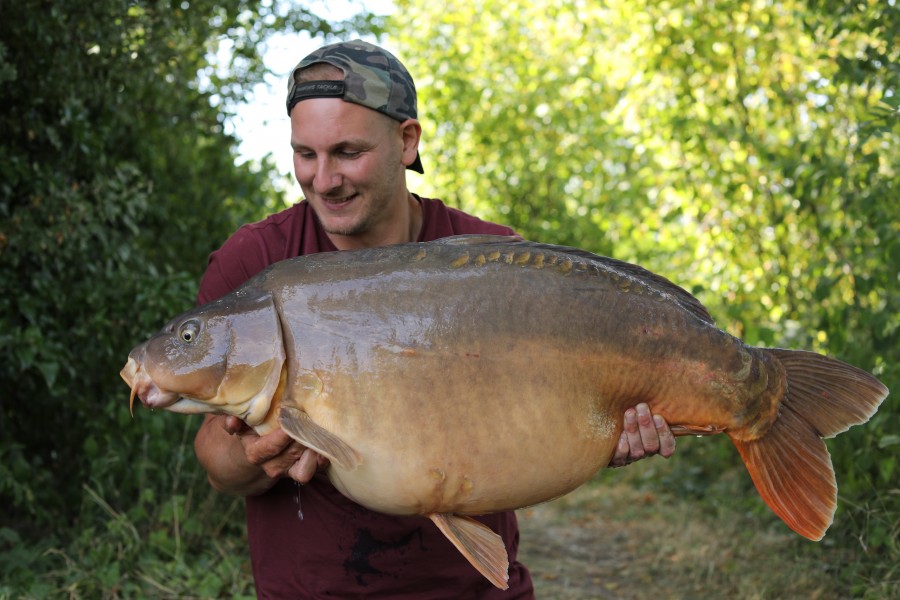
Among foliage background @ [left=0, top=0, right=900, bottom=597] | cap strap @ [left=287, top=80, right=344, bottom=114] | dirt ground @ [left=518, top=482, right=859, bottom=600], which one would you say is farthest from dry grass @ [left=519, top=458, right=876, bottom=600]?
cap strap @ [left=287, top=80, right=344, bottom=114]

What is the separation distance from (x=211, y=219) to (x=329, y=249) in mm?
2654

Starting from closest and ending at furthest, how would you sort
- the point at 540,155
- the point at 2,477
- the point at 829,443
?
the point at 2,477 < the point at 829,443 < the point at 540,155

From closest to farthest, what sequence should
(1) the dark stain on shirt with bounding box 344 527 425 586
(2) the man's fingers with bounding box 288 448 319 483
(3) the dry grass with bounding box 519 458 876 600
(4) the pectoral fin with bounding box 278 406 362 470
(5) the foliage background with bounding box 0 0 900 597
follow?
(4) the pectoral fin with bounding box 278 406 362 470 < (2) the man's fingers with bounding box 288 448 319 483 < (1) the dark stain on shirt with bounding box 344 527 425 586 < (5) the foliage background with bounding box 0 0 900 597 < (3) the dry grass with bounding box 519 458 876 600

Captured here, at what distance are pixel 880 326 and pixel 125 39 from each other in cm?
304

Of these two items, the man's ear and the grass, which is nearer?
the man's ear

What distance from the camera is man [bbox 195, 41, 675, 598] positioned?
2096 mm

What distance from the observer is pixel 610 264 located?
6.48 ft

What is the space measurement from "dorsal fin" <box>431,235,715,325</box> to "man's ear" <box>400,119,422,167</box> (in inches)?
17.8

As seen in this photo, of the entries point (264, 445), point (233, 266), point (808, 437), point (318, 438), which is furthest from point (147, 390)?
point (808, 437)

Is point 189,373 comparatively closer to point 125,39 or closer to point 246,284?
point 246,284

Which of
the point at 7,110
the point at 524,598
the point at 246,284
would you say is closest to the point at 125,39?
the point at 7,110

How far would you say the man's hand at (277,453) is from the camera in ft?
5.96

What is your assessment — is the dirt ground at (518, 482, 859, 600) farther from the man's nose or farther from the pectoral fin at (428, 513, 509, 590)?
the man's nose

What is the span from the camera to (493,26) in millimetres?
7707
